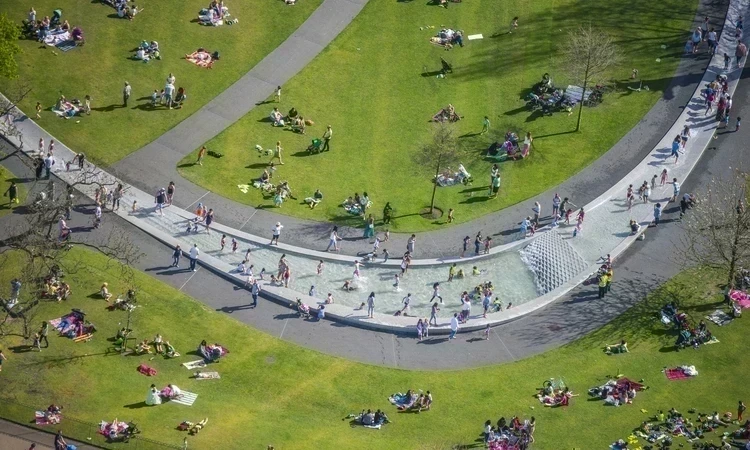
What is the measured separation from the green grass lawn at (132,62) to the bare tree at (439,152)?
17.2 meters

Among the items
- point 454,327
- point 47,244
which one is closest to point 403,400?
point 454,327

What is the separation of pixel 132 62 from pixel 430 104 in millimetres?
22698

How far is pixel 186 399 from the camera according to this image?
69688 millimetres

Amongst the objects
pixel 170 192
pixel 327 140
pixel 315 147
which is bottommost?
pixel 170 192

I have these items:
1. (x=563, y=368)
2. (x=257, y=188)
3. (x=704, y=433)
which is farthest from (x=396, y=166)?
(x=704, y=433)

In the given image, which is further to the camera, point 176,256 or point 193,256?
point 176,256

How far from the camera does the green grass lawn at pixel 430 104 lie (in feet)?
296

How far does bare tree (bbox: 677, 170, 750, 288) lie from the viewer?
79.1 metres

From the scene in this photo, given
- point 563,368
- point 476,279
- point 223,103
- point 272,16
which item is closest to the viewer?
point 563,368

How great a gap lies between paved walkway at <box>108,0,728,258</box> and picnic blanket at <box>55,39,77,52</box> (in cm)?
1177

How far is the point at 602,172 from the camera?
92438 millimetres

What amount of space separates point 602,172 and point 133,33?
37.4 metres

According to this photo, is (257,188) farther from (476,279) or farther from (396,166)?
(476,279)

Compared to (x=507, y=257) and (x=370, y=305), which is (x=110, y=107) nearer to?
(x=370, y=305)
